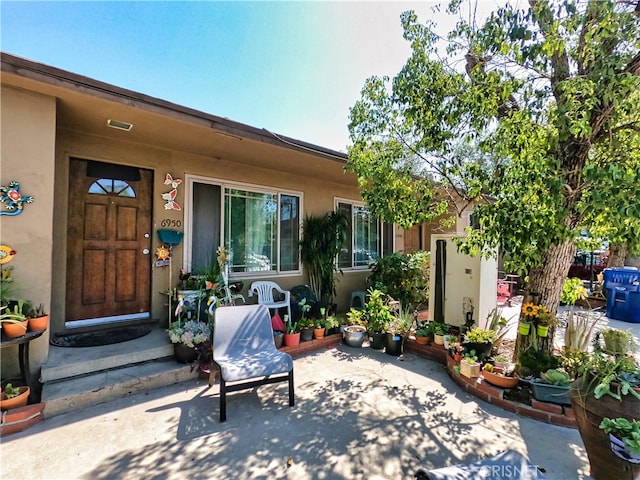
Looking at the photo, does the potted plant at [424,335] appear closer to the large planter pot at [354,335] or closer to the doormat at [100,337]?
the large planter pot at [354,335]

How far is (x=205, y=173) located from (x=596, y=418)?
211 inches

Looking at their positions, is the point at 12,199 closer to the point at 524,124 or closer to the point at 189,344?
the point at 189,344

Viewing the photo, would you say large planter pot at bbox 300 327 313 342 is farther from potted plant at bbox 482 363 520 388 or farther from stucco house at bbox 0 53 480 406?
potted plant at bbox 482 363 520 388

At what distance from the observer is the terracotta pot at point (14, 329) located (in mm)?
2713

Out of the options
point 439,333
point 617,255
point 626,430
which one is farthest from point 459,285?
point 617,255

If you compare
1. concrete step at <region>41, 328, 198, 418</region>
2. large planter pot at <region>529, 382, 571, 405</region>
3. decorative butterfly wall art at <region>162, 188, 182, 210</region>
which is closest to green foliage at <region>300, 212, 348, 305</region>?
decorative butterfly wall art at <region>162, 188, 182, 210</region>

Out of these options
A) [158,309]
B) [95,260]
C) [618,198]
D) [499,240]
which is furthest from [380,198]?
[95,260]

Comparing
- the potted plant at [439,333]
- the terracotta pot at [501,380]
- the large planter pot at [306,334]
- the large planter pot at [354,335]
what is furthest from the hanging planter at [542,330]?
the large planter pot at [306,334]

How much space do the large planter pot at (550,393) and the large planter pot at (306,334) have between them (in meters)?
2.83

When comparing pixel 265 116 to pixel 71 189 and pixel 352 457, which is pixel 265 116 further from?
pixel 352 457

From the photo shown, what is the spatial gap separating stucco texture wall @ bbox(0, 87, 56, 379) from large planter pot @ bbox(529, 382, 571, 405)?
494 centimetres

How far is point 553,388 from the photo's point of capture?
9.41 ft

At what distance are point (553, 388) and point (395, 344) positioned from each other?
1943 millimetres

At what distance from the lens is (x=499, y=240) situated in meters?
2.73
